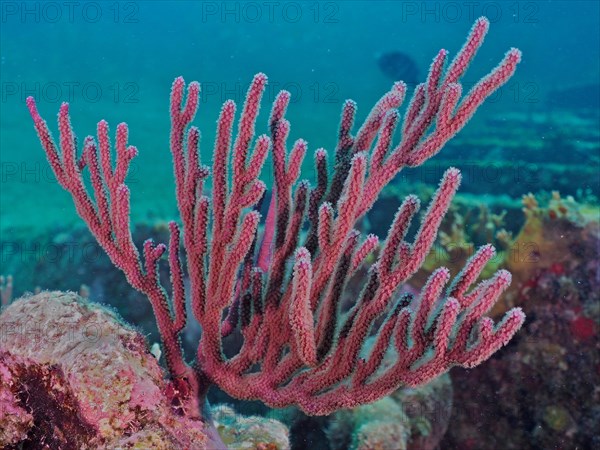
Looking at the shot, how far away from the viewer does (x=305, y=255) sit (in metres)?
1.99

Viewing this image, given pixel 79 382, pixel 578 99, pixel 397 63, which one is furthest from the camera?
pixel 578 99

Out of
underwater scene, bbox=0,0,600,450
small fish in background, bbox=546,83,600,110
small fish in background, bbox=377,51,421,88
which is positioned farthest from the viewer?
small fish in background, bbox=546,83,600,110

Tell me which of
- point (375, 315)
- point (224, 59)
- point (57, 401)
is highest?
point (375, 315)

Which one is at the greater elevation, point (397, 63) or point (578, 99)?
point (397, 63)

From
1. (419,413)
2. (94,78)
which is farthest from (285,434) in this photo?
(94,78)

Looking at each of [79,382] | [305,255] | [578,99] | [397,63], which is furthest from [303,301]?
[578,99]

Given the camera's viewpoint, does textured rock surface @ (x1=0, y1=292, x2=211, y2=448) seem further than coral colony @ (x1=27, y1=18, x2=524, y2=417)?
No

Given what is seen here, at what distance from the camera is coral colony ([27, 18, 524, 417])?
2.08 meters

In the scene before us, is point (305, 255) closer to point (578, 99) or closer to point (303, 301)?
point (303, 301)

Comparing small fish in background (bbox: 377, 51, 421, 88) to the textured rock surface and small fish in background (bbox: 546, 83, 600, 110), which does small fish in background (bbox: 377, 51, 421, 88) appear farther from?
the textured rock surface

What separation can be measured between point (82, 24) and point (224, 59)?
23.8 meters

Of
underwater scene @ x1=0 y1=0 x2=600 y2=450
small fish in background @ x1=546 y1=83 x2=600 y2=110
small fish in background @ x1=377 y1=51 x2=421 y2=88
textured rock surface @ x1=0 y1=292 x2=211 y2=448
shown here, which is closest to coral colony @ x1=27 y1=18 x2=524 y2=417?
underwater scene @ x1=0 y1=0 x2=600 y2=450

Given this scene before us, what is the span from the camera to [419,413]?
447cm

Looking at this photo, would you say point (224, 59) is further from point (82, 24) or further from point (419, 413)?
point (419, 413)
